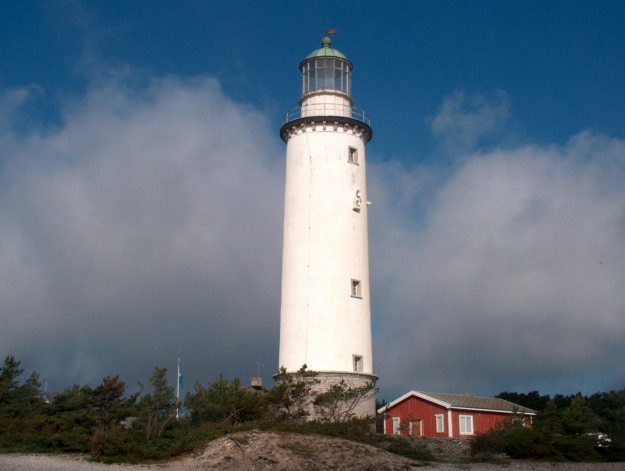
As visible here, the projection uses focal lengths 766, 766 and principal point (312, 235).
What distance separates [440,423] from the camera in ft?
113

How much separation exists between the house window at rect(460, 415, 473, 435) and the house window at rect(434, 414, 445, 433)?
0.87 meters

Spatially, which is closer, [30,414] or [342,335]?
[30,414]

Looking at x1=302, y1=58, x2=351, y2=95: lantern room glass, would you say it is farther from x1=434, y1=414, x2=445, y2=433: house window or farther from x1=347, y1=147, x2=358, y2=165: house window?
x1=434, y1=414, x2=445, y2=433: house window

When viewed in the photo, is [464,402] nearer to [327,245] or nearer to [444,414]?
[444,414]

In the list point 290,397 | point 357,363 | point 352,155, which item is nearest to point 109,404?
point 290,397

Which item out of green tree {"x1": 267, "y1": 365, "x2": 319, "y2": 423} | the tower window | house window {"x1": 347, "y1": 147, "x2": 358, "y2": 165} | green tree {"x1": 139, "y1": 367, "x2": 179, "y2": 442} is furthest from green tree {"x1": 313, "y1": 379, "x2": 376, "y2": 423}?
house window {"x1": 347, "y1": 147, "x2": 358, "y2": 165}

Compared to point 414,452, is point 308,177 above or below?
above

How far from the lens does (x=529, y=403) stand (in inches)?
2210

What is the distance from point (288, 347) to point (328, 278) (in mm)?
3029

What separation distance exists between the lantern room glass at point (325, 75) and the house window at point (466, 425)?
15.4 meters

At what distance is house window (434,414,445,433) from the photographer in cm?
3425

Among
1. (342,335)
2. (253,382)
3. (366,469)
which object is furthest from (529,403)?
(366,469)

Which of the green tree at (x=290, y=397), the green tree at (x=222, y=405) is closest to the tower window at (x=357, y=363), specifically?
the green tree at (x=290, y=397)

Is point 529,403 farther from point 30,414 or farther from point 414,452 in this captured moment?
point 30,414
